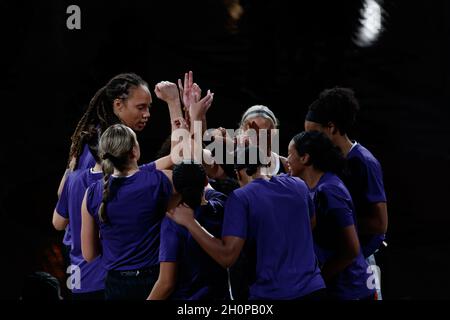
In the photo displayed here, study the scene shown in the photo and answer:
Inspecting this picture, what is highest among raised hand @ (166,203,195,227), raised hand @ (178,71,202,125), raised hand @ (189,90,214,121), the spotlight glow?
the spotlight glow

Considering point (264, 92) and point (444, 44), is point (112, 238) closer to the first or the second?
point (264, 92)

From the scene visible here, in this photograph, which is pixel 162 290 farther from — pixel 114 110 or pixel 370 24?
pixel 370 24

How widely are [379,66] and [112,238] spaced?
8.85 feet

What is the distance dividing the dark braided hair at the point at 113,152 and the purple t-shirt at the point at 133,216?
0.06ft

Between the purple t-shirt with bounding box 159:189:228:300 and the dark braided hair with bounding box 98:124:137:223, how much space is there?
0.72 feet

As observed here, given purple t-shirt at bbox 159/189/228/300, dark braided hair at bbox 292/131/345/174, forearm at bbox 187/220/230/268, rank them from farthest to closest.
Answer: dark braided hair at bbox 292/131/345/174 → purple t-shirt at bbox 159/189/228/300 → forearm at bbox 187/220/230/268

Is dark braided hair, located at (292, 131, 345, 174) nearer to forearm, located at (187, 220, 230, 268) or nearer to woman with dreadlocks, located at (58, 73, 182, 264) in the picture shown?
forearm, located at (187, 220, 230, 268)

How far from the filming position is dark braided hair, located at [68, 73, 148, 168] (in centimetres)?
281

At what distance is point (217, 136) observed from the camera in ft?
9.87

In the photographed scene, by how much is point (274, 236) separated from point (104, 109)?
0.99 meters

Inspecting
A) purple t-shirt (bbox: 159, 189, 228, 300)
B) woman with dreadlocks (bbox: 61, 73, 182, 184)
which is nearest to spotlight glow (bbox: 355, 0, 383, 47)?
woman with dreadlocks (bbox: 61, 73, 182, 184)

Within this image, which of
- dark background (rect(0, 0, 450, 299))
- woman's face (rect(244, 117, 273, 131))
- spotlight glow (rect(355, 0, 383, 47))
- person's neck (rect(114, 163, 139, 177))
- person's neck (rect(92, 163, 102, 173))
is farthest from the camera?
spotlight glow (rect(355, 0, 383, 47))

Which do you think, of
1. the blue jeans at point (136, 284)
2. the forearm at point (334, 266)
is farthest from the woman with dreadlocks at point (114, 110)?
the forearm at point (334, 266)
